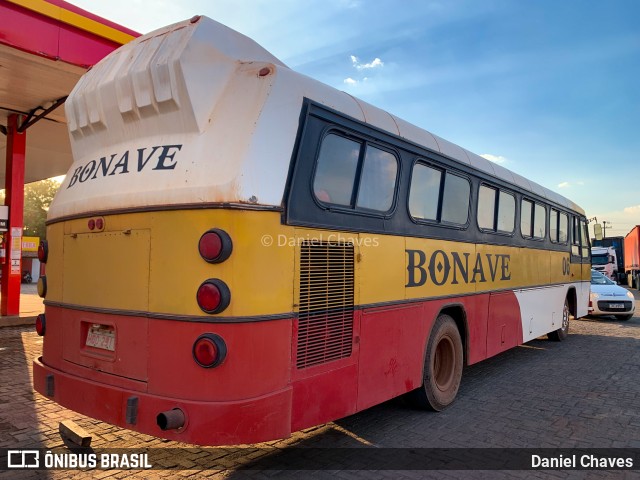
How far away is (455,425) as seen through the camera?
502 cm

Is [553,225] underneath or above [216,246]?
above

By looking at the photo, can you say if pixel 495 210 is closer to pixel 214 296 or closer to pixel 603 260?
pixel 214 296

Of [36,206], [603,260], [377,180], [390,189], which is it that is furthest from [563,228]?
[36,206]

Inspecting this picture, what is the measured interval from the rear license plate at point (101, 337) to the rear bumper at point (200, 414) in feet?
0.89

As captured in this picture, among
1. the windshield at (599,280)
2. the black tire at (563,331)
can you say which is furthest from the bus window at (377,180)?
the windshield at (599,280)

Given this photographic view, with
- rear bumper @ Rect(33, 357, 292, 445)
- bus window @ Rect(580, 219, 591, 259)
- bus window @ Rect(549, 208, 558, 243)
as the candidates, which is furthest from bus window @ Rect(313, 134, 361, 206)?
bus window @ Rect(580, 219, 591, 259)

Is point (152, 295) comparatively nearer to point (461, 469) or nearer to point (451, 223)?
point (461, 469)

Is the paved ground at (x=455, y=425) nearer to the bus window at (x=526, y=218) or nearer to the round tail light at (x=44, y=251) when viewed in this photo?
the round tail light at (x=44, y=251)

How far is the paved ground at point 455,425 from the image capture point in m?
3.92

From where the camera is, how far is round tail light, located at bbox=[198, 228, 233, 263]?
3100mm

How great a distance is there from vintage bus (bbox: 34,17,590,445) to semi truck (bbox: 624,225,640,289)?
30.8 m

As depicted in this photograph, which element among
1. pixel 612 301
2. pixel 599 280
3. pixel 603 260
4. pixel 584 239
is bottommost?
pixel 612 301

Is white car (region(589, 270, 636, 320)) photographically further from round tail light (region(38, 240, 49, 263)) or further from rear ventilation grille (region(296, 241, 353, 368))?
round tail light (region(38, 240, 49, 263))

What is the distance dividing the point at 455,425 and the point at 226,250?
3.34m
